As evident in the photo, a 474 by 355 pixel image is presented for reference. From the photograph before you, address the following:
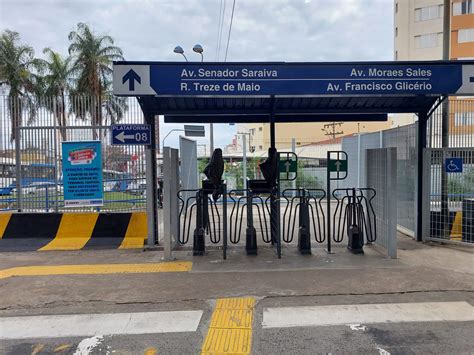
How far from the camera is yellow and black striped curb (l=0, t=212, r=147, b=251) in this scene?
27.4 ft

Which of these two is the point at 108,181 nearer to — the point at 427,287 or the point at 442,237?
the point at 427,287

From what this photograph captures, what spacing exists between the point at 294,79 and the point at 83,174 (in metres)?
4.70

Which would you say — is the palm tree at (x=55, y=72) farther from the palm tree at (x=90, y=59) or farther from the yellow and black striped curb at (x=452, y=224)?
the yellow and black striped curb at (x=452, y=224)

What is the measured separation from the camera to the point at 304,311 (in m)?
4.68

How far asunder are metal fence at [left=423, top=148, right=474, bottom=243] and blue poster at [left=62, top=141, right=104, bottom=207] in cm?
679

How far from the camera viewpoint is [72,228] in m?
8.44

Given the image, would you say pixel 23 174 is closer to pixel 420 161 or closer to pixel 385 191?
pixel 385 191

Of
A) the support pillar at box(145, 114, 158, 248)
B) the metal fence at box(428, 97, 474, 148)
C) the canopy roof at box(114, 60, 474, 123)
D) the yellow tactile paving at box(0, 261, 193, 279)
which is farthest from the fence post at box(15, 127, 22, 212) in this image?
the metal fence at box(428, 97, 474, 148)

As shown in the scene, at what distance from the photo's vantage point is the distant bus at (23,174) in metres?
8.55

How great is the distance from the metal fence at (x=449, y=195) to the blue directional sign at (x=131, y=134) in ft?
18.5

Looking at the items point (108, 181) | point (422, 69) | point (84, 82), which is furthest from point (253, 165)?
point (84, 82)

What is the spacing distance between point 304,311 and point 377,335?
89 centimetres

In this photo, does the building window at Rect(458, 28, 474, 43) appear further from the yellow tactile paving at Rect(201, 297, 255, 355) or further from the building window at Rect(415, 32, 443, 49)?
the yellow tactile paving at Rect(201, 297, 255, 355)

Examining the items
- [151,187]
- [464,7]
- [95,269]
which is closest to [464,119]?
[151,187]
